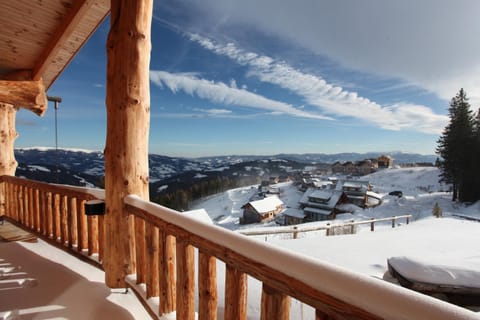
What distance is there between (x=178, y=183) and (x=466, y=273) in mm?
32277

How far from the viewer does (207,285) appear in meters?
1.18

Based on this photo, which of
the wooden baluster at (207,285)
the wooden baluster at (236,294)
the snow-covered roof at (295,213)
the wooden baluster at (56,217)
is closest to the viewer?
the wooden baluster at (236,294)

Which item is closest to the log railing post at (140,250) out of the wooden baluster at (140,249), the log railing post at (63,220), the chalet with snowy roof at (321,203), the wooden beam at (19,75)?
the wooden baluster at (140,249)

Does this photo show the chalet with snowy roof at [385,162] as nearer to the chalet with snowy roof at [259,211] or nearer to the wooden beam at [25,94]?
the chalet with snowy roof at [259,211]

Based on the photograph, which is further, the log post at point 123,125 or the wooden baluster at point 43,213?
the wooden baluster at point 43,213

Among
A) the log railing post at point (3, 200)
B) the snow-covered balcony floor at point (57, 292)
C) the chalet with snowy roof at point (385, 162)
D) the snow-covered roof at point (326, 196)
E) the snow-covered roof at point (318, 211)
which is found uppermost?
the log railing post at point (3, 200)

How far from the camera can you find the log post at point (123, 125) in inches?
75.4

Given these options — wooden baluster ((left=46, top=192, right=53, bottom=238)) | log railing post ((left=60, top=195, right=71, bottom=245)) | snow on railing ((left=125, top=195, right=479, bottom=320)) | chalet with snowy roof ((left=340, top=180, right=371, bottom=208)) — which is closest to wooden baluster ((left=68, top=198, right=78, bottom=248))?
log railing post ((left=60, top=195, right=71, bottom=245))

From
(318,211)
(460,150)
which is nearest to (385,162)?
(460,150)

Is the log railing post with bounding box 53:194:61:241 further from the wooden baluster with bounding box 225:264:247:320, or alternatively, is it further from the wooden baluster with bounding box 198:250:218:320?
the wooden baluster with bounding box 225:264:247:320

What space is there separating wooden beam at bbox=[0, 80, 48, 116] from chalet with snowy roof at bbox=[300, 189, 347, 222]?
2144 centimetres

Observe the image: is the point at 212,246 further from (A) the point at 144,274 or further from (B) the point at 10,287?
(B) the point at 10,287

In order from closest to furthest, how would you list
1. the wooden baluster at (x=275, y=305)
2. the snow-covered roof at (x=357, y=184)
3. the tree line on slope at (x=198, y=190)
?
the wooden baluster at (x=275, y=305) → the snow-covered roof at (x=357, y=184) → the tree line on slope at (x=198, y=190)

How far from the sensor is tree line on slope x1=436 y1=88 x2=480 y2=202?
20047mm
